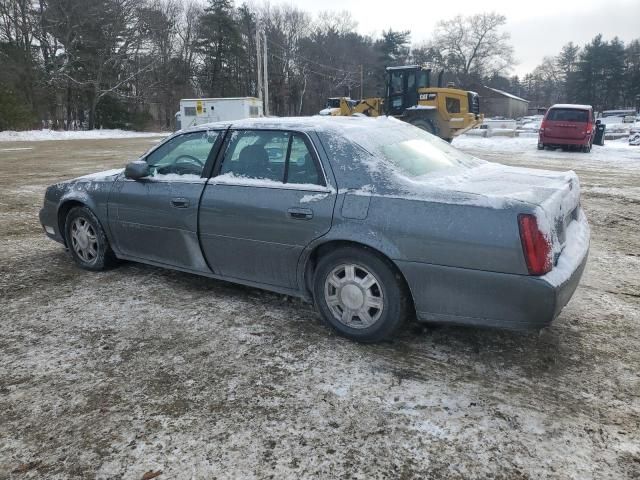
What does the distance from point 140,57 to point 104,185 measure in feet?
148

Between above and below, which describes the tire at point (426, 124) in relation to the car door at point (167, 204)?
above

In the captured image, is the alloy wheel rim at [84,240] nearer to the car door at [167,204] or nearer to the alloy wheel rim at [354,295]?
the car door at [167,204]

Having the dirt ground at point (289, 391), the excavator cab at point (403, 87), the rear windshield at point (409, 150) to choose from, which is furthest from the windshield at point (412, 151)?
the excavator cab at point (403, 87)

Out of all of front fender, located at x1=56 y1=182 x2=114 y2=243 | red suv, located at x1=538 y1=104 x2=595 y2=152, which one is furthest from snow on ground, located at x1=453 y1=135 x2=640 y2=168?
front fender, located at x1=56 y1=182 x2=114 y2=243

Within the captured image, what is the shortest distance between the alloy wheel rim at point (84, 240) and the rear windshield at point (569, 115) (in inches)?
728

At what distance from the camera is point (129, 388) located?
274cm

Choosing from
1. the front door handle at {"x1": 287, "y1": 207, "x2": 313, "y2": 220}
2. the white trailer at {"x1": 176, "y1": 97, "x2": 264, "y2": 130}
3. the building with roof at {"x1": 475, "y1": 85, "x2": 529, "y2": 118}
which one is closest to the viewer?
the front door handle at {"x1": 287, "y1": 207, "x2": 313, "y2": 220}

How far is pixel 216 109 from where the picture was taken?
1101 inches

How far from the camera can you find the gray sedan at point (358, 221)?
269 centimetres

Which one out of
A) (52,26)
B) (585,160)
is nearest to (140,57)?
(52,26)

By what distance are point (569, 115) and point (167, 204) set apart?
1852 cm

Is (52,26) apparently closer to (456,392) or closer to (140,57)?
(140,57)

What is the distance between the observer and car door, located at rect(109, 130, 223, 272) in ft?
12.7

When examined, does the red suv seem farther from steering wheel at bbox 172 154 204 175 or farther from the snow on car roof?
steering wheel at bbox 172 154 204 175
